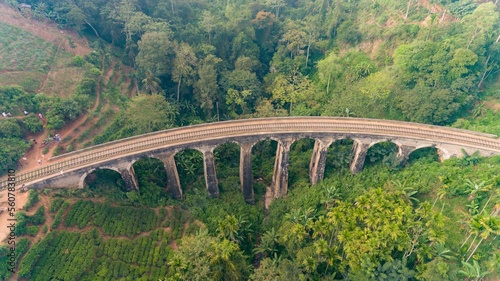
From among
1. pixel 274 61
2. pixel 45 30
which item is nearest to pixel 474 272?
pixel 274 61

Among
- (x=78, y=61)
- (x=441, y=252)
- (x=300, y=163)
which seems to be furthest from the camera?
(x=78, y=61)

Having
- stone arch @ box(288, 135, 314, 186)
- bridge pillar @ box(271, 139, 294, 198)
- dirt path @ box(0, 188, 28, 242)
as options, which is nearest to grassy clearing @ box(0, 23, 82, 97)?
dirt path @ box(0, 188, 28, 242)

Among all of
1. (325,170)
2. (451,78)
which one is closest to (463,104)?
(451,78)

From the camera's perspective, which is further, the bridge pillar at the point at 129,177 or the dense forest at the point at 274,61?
the dense forest at the point at 274,61

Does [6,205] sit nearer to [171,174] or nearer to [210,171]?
[171,174]

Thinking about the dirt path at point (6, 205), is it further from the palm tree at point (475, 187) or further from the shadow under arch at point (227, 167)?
the palm tree at point (475, 187)

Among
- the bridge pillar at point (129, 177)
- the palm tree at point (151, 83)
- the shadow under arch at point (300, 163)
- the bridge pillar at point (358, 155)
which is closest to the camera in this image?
the bridge pillar at point (129, 177)

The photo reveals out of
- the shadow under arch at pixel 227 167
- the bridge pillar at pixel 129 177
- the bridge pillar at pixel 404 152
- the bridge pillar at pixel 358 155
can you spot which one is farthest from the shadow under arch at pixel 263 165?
the bridge pillar at pixel 404 152

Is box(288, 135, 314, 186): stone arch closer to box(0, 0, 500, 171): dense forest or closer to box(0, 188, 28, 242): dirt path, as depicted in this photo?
Answer: box(0, 0, 500, 171): dense forest
